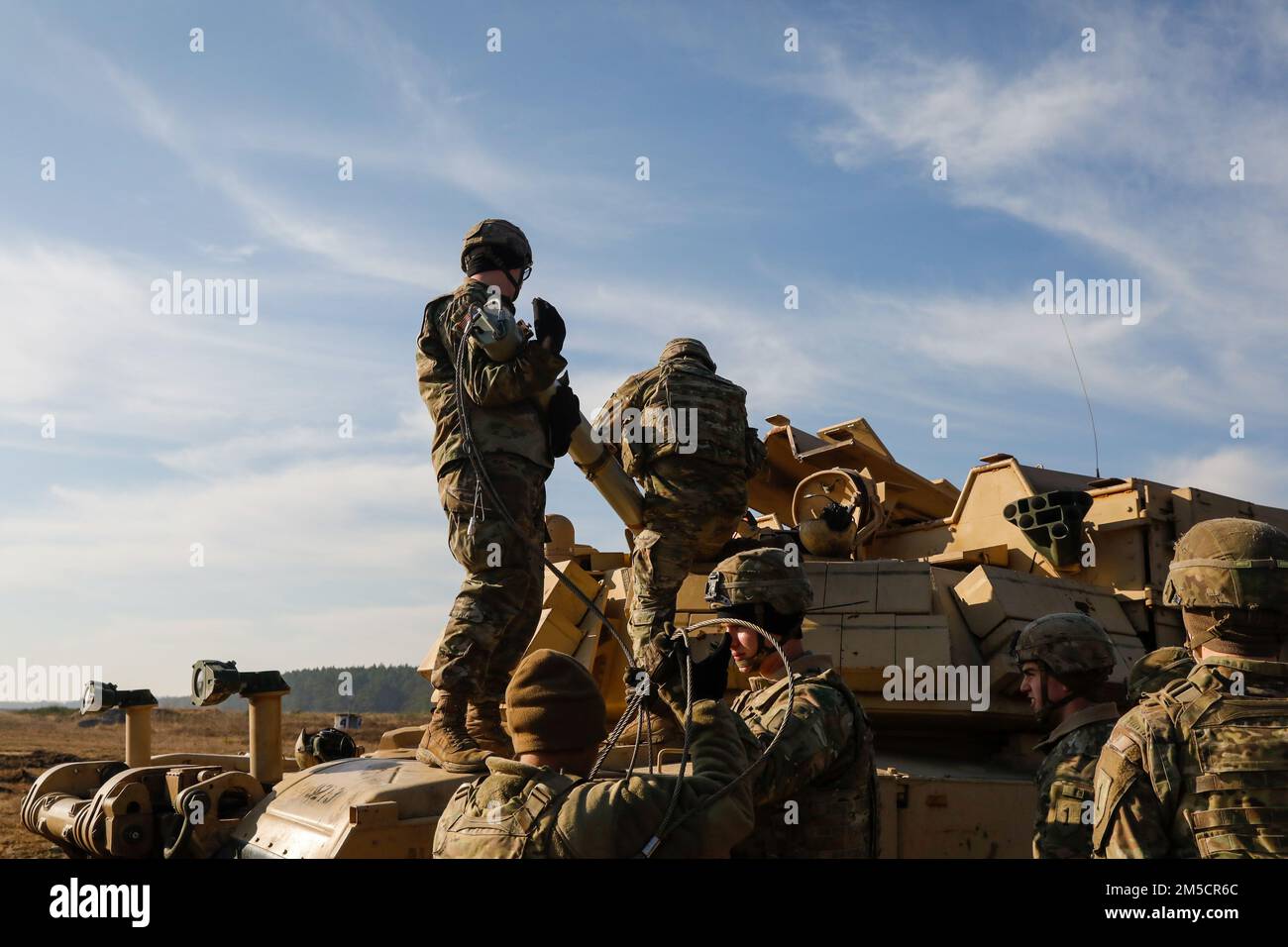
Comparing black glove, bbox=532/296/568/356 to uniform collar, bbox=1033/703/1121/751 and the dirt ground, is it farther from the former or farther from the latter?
the dirt ground

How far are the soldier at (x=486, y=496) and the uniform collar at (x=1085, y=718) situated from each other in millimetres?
2115

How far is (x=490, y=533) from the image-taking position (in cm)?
520

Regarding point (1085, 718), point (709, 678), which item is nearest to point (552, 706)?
point (709, 678)

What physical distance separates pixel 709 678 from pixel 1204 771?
1260 mm

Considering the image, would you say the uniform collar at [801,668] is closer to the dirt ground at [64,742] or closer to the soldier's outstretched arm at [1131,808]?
the soldier's outstretched arm at [1131,808]

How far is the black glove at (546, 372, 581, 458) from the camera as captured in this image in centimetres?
550

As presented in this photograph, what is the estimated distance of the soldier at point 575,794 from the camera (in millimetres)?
3012

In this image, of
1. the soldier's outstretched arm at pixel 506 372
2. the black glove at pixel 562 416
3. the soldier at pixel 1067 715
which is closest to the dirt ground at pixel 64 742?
the black glove at pixel 562 416

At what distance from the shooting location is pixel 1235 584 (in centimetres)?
316

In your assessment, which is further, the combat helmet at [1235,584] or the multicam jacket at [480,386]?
the multicam jacket at [480,386]

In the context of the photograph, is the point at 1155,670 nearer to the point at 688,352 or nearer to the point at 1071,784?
the point at 1071,784

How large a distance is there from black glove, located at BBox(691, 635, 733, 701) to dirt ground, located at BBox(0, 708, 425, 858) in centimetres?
672
